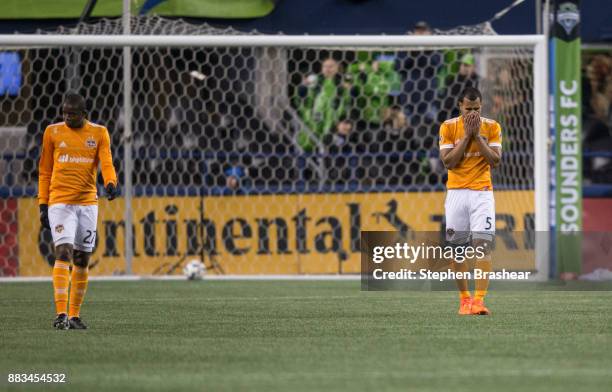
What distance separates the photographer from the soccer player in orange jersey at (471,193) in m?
10.4

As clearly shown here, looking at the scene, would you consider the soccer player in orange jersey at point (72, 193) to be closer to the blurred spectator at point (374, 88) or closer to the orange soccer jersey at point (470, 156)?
the orange soccer jersey at point (470, 156)

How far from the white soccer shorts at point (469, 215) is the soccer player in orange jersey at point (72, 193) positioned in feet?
8.93

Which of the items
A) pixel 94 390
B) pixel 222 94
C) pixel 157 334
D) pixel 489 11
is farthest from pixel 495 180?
pixel 94 390

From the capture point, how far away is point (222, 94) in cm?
1716

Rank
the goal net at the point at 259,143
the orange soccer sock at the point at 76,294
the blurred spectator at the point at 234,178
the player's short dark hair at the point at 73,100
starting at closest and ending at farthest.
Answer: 1. the player's short dark hair at the point at 73,100
2. the orange soccer sock at the point at 76,294
3. the goal net at the point at 259,143
4. the blurred spectator at the point at 234,178

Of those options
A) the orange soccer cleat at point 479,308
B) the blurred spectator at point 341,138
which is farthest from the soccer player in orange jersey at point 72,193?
the blurred spectator at point 341,138

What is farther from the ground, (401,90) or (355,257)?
(401,90)

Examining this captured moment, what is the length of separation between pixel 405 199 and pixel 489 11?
3.18m

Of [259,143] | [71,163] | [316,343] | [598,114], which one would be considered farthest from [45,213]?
[598,114]

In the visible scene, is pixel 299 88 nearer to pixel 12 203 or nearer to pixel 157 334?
pixel 12 203

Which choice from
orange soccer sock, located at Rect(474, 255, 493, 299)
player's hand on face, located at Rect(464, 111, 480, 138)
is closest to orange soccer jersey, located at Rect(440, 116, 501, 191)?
player's hand on face, located at Rect(464, 111, 480, 138)

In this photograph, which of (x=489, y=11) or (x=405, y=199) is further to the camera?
(x=489, y=11)

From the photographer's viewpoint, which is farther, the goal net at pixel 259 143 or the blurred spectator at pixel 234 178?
the blurred spectator at pixel 234 178

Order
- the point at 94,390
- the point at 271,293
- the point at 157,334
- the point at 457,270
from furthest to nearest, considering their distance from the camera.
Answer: the point at 271,293
the point at 457,270
the point at 157,334
the point at 94,390
